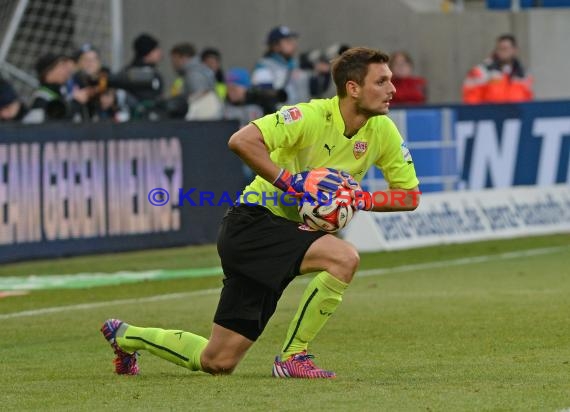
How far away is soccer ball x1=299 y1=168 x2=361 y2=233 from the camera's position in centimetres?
817

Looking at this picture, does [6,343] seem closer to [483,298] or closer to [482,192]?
[483,298]

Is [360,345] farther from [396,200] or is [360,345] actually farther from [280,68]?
[280,68]

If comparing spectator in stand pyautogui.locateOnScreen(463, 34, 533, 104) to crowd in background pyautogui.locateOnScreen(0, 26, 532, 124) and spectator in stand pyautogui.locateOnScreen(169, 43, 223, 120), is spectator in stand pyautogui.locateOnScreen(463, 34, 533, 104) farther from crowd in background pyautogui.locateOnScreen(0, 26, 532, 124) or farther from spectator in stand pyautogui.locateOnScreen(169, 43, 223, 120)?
spectator in stand pyautogui.locateOnScreen(169, 43, 223, 120)

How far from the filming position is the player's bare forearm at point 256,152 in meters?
8.20

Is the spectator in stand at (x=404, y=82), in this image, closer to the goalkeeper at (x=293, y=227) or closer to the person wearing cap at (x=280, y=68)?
the person wearing cap at (x=280, y=68)

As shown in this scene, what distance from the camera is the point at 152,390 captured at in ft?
26.9

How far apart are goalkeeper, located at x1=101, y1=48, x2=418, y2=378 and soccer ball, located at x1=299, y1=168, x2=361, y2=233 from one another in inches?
2.2

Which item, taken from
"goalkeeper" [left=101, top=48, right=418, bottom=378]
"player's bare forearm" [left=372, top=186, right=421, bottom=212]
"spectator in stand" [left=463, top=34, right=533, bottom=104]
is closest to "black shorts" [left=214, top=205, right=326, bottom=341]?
"goalkeeper" [left=101, top=48, right=418, bottom=378]

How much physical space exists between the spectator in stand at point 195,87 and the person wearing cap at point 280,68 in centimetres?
61

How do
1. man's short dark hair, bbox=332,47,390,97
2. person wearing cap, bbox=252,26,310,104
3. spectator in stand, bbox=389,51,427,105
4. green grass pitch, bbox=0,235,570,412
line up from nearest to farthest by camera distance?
green grass pitch, bbox=0,235,570,412 → man's short dark hair, bbox=332,47,390,97 → person wearing cap, bbox=252,26,310,104 → spectator in stand, bbox=389,51,427,105

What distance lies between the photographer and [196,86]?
19.5 metres

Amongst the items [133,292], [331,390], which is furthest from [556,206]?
[331,390]

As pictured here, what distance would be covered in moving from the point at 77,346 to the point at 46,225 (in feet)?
21.0

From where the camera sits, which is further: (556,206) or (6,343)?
(556,206)
